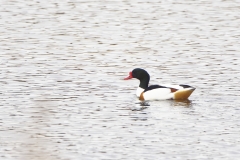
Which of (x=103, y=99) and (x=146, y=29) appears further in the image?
(x=146, y=29)

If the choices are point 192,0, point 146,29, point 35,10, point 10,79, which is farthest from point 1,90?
point 192,0

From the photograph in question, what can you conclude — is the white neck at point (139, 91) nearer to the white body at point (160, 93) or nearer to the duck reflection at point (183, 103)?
the white body at point (160, 93)

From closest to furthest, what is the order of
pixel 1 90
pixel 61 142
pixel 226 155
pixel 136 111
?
pixel 226 155 → pixel 61 142 → pixel 136 111 → pixel 1 90

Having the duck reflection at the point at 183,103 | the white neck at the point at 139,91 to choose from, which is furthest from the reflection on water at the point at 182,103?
the white neck at the point at 139,91

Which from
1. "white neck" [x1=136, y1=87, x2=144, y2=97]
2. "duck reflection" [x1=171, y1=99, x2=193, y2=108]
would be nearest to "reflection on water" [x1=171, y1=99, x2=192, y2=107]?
"duck reflection" [x1=171, y1=99, x2=193, y2=108]

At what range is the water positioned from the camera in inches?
490

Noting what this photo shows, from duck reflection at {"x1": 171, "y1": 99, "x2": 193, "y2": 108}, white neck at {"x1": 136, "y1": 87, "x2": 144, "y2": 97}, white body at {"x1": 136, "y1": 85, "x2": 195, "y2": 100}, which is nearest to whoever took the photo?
duck reflection at {"x1": 171, "y1": 99, "x2": 193, "y2": 108}

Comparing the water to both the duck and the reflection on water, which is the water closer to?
the reflection on water

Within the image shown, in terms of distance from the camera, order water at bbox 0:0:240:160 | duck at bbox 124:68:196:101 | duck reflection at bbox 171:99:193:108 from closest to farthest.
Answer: water at bbox 0:0:240:160
duck reflection at bbox 171:99:193:108
duck at bbox 124:68:196:101

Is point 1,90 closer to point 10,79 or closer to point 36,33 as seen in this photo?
point 10,79

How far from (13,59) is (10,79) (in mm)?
2959

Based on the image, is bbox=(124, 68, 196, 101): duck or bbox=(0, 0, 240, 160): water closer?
bbox=(0, 0, 240, 160): water

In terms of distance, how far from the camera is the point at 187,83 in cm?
1933

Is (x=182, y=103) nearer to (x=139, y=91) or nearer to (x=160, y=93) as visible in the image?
(x=160, y=93)
